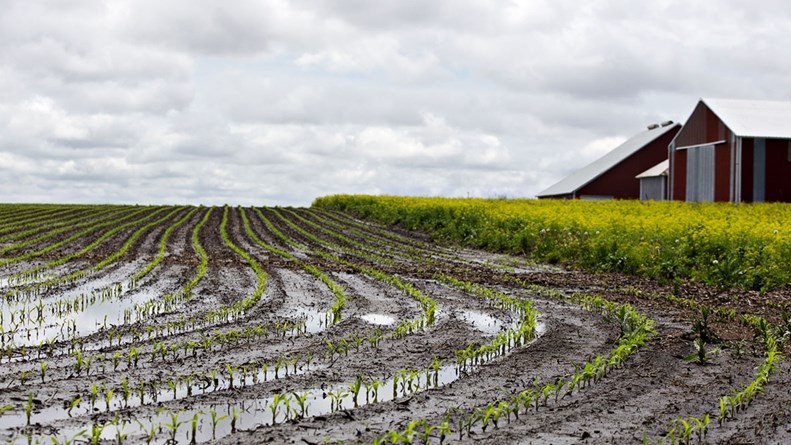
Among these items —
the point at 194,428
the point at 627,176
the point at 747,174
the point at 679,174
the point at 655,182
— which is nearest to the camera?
the point at 194,428

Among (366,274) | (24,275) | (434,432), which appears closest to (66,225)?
(24,275)

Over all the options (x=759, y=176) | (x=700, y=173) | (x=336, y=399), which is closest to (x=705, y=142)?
(x=700, y=173)

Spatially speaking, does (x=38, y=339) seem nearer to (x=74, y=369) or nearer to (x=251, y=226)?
(x=74, y=369)

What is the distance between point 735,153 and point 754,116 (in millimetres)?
4059

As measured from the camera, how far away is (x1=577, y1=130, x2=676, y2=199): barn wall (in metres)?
53.8

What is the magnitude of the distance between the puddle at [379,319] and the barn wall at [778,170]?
31.3 meters

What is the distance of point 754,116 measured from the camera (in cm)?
4138

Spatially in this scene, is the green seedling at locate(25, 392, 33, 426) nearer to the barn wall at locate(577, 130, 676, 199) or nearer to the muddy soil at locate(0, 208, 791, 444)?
the muddy soil at locate(0, 208, 791, 444)

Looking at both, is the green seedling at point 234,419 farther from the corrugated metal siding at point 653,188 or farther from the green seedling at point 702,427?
the corrugated metal siding at point 653,188

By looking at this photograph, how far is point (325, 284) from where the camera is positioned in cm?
1619

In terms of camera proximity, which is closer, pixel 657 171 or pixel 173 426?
pixel 173 426

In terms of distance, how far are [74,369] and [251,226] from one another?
2843cm

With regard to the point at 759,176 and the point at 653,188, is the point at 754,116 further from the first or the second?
the point at 653,188

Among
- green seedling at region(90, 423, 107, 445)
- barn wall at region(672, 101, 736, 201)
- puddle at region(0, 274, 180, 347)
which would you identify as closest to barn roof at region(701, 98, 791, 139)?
barn wall at region(672, 101, 736, 201)
